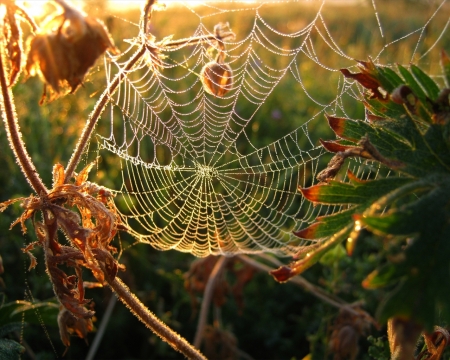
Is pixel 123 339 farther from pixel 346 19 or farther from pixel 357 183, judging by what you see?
pixel 346 19

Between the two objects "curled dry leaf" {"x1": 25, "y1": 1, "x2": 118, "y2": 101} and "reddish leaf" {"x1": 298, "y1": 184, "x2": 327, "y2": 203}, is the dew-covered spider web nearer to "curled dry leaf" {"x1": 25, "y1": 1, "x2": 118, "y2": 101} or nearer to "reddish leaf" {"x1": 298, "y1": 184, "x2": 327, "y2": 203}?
"reddish leaf" {"x1": 298, "y1": 184, "x2": 327, "y2": 203}

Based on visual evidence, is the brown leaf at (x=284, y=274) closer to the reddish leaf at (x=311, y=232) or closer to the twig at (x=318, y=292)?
the reddish leaf at (x=311, y=232)

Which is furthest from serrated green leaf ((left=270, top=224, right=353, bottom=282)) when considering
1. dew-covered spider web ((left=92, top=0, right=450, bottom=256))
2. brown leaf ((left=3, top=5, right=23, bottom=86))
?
brown leaf ((left=3, top=5, right=23, bottom=86))

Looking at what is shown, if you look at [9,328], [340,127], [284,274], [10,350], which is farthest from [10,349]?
[340,127]

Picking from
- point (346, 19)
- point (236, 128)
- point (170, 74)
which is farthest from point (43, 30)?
point (346, 19)

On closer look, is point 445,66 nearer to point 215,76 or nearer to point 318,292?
point 215,76

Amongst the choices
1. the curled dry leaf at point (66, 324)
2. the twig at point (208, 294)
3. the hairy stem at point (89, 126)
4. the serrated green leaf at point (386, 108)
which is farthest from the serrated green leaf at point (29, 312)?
the serrated green leaf at point (386, 108)
